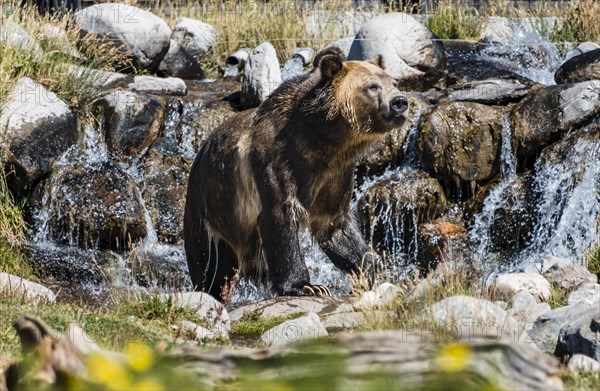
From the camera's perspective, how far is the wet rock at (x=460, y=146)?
14.4 meters

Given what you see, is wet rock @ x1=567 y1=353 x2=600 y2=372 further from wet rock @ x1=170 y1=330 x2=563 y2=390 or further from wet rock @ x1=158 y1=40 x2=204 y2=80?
wet rock @ x1=158 y1=40 x2=204 y2=80

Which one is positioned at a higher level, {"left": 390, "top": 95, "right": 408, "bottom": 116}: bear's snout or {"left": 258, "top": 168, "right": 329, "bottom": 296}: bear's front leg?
{"left": 390, "top": 95, "right": 408, "bottom": 116}: bear's snout

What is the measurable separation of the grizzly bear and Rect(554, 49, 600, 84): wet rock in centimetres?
648

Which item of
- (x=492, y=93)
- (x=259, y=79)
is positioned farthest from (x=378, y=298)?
(x=259, y=79)

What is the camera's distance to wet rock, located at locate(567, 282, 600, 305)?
8470 mm

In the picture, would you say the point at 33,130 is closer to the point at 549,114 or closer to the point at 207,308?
the point at 207,308

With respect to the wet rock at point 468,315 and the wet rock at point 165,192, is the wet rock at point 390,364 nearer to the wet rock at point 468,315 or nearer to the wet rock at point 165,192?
the wet rock at point 468,315

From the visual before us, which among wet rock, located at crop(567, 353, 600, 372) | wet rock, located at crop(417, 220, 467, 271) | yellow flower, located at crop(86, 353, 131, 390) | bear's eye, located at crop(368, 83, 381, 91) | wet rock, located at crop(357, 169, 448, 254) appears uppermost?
yellow flower, located at crop(86, 353, 131, 390)

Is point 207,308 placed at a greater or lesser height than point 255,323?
greater

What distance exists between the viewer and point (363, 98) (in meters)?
9.66

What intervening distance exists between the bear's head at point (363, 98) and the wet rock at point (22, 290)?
307cm

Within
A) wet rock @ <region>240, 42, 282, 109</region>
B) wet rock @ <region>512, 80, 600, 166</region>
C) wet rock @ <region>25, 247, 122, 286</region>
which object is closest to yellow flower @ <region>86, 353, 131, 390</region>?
wet rock @ <region>25, 247, 122, 286</region>

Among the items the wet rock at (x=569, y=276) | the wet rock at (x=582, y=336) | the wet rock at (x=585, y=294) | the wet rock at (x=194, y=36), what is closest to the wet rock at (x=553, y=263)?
the wet rock at (x=569, y=276)

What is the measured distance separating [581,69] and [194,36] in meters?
7.62
